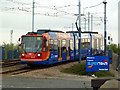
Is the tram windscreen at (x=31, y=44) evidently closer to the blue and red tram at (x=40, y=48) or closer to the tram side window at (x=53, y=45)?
the blue and red tram at (x=40, y=48)

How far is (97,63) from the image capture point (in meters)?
29.7

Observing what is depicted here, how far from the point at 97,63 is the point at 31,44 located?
7.71 meters

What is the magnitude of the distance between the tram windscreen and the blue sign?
251 inches

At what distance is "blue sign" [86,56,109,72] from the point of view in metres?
29.4

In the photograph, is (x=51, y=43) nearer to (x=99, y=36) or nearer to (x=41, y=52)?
(x=41, y=52)

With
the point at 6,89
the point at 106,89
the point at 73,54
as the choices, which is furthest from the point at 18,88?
the point at 73,54

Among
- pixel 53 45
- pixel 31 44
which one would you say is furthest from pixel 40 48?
pixel 53 45

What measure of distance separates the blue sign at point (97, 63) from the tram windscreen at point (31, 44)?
251 inches

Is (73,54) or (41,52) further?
(73,54)

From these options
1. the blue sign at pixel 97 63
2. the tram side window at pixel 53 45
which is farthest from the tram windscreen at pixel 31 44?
the blue sign at pixel 97 63

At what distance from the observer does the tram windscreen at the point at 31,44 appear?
3491 cm

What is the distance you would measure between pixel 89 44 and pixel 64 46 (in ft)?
32.4

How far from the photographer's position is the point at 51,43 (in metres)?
35.7

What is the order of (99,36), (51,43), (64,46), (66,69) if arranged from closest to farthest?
1. (66,69)
2. (51,43)
3. (64,46)
4. (99,36)
